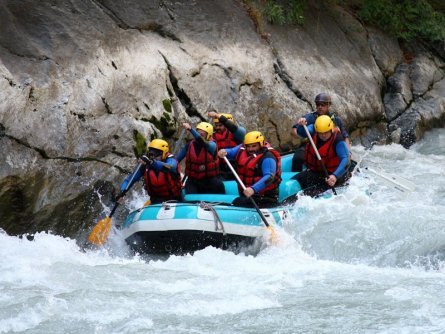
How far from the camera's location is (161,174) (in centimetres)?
809

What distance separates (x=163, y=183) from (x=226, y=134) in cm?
169

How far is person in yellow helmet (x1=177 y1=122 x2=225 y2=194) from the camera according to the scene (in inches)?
336

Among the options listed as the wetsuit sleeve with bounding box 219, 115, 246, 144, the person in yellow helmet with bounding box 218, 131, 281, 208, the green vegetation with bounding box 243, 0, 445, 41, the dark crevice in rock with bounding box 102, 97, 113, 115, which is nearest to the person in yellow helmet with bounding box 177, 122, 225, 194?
the person in yellow helmet with bounding box 218, 131, 281, 208

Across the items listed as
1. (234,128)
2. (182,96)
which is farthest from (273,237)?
(182,96)

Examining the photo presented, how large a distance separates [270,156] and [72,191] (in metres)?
2.30

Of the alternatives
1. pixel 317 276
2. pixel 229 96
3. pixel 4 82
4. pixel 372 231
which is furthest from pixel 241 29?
pixel 317 276

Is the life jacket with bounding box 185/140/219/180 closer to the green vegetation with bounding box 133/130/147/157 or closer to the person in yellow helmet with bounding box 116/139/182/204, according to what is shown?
the person in yellow helmet with bounding box 116/139/182/204

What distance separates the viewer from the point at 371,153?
12.7m

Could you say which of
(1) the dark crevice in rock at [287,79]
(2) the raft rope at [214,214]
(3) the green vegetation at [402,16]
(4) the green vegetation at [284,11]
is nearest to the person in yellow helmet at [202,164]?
(2) the raft rope at [214,214]

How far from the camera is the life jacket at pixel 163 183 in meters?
8.11

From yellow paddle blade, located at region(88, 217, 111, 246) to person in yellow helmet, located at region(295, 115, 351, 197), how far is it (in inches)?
89.6

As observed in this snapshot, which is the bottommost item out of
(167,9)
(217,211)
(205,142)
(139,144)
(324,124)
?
(139,144)

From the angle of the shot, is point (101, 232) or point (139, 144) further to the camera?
point (139, 144)

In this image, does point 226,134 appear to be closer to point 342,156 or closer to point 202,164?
point 202,164
